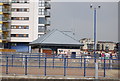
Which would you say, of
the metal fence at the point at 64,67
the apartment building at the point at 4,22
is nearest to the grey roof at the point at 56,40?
the metal fence at the point at 64,67

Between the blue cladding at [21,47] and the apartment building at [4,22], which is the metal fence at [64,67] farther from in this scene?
the blue cladding at [21,47]

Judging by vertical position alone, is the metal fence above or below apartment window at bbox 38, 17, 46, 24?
below

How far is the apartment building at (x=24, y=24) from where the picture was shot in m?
63.1

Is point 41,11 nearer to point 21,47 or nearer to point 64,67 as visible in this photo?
point 21,47

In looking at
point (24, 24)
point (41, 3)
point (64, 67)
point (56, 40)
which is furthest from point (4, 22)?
point (64, 67)

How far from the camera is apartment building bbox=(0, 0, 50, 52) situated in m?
63.1

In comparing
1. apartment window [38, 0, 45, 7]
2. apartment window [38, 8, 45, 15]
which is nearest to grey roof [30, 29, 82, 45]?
apartment window [38, 8, 45, 15]

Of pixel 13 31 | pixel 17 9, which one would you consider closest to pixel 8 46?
pixel 13 31

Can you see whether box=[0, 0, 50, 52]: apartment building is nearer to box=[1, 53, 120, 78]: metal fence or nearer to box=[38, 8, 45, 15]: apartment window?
box=[38, 8, 45, 15]: apartment window

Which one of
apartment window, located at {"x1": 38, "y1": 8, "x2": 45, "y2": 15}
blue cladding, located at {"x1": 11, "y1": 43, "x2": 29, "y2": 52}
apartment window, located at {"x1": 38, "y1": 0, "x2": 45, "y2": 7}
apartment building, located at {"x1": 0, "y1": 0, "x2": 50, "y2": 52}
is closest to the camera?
apartment building, located at {"x1": 0, "y1": 0, "x2": 50, "y2": 52}

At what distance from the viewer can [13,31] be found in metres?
63.2

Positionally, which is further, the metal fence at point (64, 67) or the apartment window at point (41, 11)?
the apartment window at point (41, 11)

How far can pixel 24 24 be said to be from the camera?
6341cm

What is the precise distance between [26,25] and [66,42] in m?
30.8
